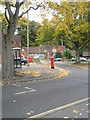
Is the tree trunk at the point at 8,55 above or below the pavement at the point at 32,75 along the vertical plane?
above

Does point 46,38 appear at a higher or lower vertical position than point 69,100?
higher

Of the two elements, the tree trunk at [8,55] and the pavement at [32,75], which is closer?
the pavement at [32,75]

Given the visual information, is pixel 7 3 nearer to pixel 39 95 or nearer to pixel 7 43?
pixel 7 43

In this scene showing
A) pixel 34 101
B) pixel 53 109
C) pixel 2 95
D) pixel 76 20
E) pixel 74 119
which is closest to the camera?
pixel 74 119

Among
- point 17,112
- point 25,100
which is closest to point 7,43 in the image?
point 25,100

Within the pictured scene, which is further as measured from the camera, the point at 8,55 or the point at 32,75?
the point at 32,75

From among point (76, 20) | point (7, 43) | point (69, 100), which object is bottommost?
point (69, 100)

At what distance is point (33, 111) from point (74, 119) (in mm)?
1281

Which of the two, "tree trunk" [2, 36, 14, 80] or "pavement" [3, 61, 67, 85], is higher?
"tree trunk" [2, 36, 14, 80]

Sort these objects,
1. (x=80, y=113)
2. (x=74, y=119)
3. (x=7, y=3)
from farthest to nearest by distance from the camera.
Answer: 1. (x=7, y=3)
2. (x=80, y=113)
3. (x=74, y=119)

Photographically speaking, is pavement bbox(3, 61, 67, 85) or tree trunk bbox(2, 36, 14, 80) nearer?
pavement bbox(3, 61, 67, 85)

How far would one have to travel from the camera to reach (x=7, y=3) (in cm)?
1131

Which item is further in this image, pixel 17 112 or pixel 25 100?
pixel 25 100

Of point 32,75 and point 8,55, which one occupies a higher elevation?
point 8,55
